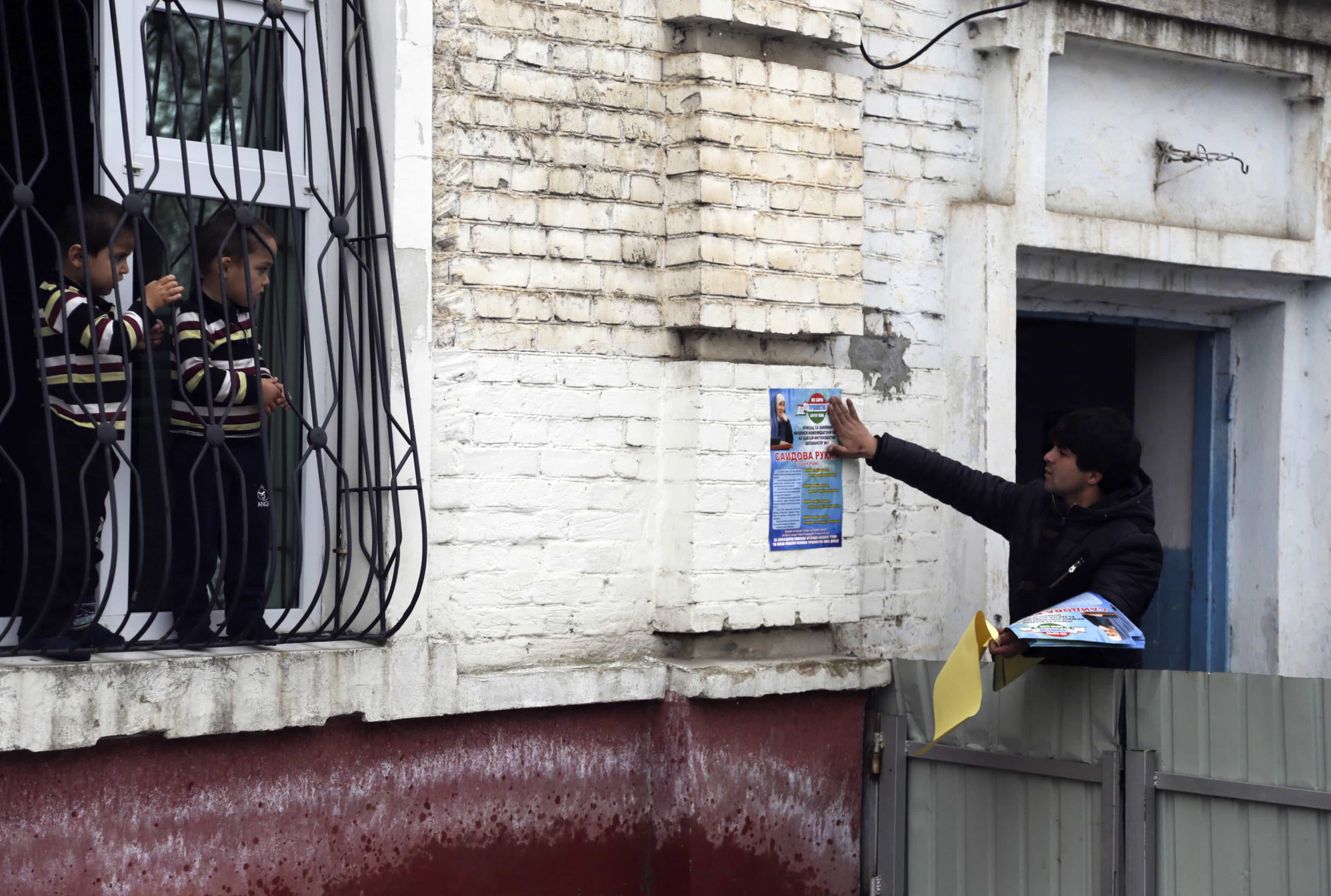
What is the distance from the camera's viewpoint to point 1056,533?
4582mm

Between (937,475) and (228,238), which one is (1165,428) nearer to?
(937,475)

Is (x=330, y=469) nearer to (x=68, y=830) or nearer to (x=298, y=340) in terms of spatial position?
(x=298, y=340)

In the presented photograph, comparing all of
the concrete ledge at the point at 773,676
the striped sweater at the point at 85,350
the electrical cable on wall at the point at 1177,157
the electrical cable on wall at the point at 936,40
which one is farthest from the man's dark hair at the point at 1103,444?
the striped sweater at the point at 85,350

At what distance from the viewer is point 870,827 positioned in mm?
5020

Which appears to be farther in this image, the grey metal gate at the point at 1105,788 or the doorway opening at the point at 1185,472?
the doorway opening at the point at 1185,472

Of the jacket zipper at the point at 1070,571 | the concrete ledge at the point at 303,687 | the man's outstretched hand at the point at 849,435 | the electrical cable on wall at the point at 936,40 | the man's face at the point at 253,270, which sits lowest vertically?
the concrete ledge at the point at 303,687

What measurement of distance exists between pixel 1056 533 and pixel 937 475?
1.42ft

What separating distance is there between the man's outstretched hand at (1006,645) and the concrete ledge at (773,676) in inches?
28.5

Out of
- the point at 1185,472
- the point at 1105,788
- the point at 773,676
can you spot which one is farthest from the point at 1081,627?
the point at 1185,472

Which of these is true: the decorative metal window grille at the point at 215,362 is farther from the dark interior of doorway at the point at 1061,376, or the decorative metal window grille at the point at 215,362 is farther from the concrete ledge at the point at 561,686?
the dark interior of doorway at the point at 1061,376

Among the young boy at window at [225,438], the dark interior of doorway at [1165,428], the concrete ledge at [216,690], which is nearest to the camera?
the concrete ledge at [216,690]

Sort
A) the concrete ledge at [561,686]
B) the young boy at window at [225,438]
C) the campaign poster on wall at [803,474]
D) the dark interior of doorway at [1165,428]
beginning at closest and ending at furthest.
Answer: the young boy at window at [225,438] → the concrete ledge at [561,686] → the campaign poster on wall at [803,474] → the dark interior of doorway at [1165,428]

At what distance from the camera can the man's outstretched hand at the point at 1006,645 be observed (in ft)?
13.7

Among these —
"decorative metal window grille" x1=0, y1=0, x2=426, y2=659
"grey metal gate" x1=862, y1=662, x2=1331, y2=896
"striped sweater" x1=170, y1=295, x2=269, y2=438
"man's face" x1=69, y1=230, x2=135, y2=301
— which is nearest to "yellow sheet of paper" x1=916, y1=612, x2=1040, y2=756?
"grey metal gate" x1=862, y1=662, x2=1331, y2=896
